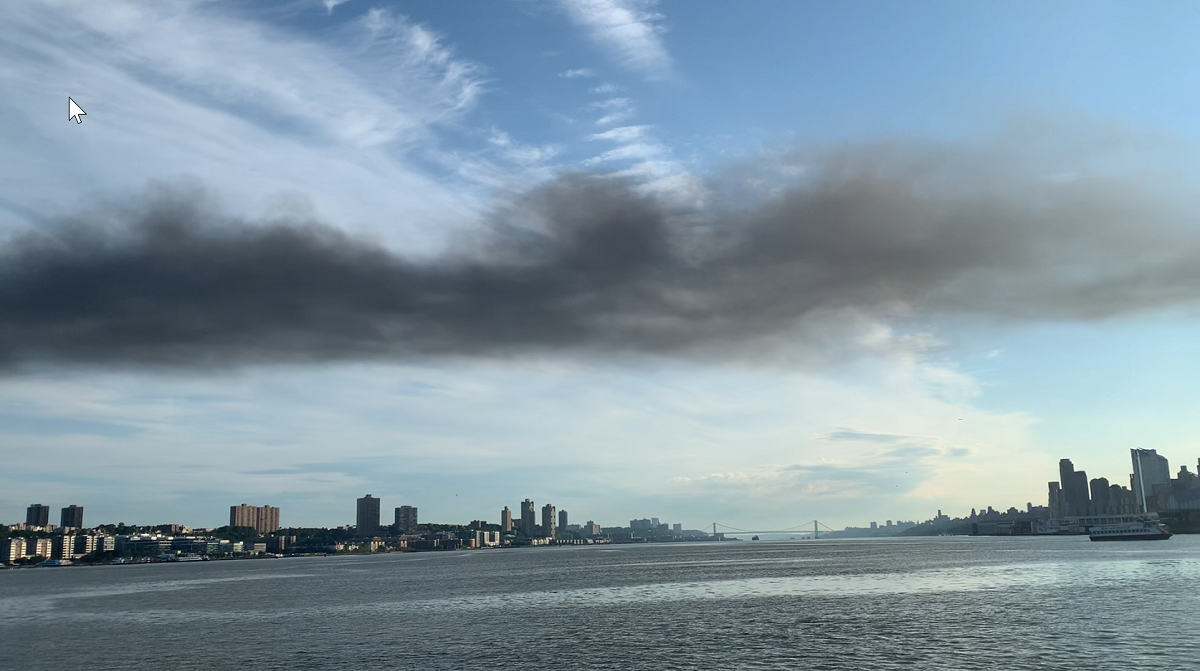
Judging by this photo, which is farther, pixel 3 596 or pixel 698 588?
pixel 3 596

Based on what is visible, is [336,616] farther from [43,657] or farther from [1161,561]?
[1161,561]

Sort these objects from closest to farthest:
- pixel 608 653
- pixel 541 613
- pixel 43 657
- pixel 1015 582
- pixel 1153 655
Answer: pixel 1153 655 → pixel 608 653 → pixel 43 657 → pixel 541 613 → pixel 1015 582

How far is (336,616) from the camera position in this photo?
11812 cm

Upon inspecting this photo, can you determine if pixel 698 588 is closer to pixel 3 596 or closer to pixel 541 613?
pixel 541 613

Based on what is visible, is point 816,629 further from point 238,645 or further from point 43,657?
point 43,657

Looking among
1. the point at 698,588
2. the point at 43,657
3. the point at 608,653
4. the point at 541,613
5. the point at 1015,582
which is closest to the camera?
the point at 608,653

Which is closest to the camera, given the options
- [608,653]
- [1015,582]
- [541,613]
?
[608,653]

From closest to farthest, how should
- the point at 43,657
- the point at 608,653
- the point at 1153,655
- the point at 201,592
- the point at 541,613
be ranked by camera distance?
the point at 1153,655 < the point at 608,653 < the point at 43,657 < the point at 541,613 < the point at 201,592

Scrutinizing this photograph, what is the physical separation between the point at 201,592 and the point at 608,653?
146m

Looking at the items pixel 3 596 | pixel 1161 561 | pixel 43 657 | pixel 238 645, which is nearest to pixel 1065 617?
pixel 238 645

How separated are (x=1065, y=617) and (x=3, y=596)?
8767 inches

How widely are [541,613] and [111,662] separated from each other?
52.7m

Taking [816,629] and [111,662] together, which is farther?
Answer: [816,629]

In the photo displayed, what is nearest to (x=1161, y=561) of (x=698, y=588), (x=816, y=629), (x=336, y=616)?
(x=698, y=588)
